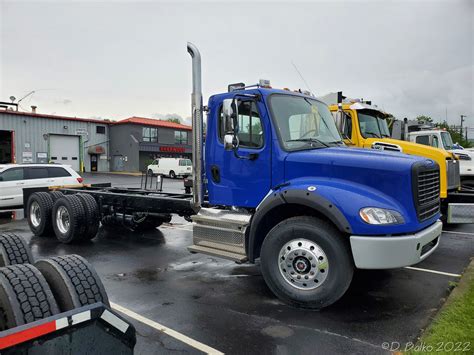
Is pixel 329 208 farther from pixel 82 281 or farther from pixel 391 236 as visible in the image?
pixel 82 281

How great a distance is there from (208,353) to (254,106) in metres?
3.03

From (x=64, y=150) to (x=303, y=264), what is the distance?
135 feet

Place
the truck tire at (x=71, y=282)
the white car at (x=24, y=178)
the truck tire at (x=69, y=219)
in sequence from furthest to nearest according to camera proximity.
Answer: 1. the white car at (x=24, y=178)
2. the truck tire at (x=69, y=219)
3. the truck tire at (x=71, y=282)

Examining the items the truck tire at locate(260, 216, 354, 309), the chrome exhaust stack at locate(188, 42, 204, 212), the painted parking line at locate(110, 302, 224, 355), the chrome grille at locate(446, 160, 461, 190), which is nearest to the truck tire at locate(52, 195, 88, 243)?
the chrome exhaust stack at locate(188, 42, 204, 212)

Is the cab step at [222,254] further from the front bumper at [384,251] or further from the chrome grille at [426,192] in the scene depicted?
the chrome grille at [426,192]

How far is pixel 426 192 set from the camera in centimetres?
452

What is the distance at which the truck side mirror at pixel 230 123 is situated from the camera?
16.1 feet

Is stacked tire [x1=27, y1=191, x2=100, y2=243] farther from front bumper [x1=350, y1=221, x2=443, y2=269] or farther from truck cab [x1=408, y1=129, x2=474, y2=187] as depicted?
truck cab [x1=408, y1=129, x2=474, y2=187]

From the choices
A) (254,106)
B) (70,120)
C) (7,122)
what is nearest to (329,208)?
(254,106)

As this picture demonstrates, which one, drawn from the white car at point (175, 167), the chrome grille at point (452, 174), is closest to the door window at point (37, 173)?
the chrome grille at point (452, 174)

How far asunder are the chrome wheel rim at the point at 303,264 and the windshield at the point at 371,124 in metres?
4.36

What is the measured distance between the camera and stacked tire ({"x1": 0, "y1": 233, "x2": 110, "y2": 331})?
2.33m

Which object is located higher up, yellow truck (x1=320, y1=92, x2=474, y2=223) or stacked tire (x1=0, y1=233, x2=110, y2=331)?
yellow truck (x1=320, y1=92, x2=474, y2=223)

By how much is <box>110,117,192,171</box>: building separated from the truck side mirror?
3957 centimetres
